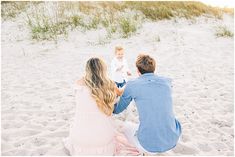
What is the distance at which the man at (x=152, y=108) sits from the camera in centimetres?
396

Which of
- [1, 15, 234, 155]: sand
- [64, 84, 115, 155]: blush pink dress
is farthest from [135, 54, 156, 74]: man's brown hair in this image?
[1, 15, 234, 155]: sand

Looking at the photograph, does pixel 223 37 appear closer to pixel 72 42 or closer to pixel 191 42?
pixel 191 42

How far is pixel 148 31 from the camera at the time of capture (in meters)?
12.3

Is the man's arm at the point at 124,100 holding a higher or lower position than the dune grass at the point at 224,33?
higher

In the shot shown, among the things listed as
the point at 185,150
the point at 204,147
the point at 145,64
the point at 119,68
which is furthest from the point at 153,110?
the point at 119,68

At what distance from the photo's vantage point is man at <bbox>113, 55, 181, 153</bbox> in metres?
3.96

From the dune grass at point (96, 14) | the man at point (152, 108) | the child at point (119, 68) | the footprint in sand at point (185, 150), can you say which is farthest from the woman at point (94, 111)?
the dune grass at point (96, 14)

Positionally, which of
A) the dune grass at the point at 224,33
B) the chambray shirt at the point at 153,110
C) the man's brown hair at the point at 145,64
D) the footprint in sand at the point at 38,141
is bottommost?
the footprint in sand at the point at 38,141

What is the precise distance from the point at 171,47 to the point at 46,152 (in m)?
6.54

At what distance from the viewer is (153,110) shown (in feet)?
13.0

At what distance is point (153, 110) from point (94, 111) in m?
0.58

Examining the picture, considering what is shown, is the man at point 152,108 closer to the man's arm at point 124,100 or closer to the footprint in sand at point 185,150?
the man's arm at point 124,100

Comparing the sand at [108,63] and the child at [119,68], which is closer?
the sand at [108,63]

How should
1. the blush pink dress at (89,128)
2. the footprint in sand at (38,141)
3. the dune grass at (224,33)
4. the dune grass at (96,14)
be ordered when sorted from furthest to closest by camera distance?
the dune grass at (96,14) < the dune grass at (224,33) < the footprint in sand at (38,141) < the blush pink dress at (89,128)
